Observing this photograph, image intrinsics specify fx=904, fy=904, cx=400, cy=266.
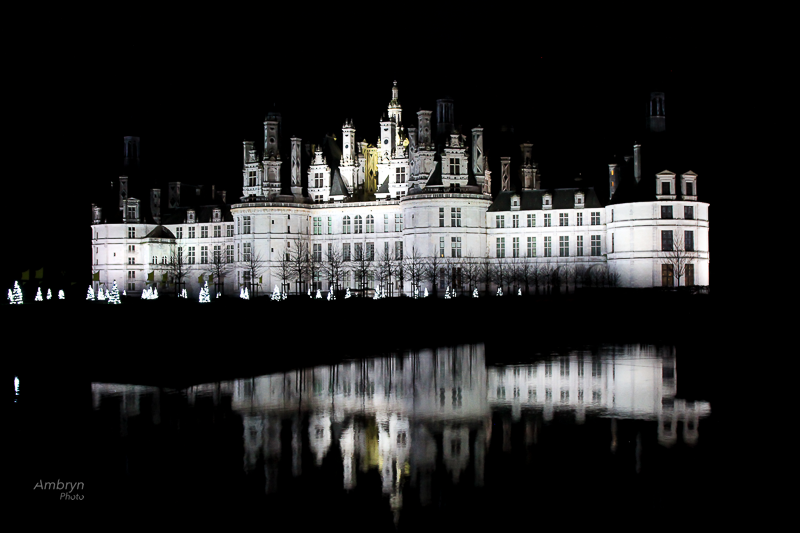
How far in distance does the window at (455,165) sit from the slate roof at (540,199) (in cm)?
641

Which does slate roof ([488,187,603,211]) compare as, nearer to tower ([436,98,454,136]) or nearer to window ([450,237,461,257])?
window ([450,237,461,257])

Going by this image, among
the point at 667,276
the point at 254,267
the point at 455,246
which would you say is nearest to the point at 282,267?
the point at 254,267

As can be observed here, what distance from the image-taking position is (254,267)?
97.2m

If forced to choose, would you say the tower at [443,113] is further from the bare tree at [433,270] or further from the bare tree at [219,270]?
the bare tree at [219,270]

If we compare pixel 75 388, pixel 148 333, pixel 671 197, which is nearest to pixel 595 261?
pixel 671 197

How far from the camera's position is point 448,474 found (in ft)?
59.9

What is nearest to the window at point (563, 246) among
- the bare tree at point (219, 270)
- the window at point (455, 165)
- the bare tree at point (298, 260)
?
the window at point (455, 165)

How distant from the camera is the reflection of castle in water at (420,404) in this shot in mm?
19625

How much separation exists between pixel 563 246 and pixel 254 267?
3282 cm

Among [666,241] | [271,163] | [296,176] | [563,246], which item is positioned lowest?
[563,246]

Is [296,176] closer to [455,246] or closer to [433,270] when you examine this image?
[455,246]

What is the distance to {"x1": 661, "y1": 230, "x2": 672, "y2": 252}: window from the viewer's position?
8150 centimetres

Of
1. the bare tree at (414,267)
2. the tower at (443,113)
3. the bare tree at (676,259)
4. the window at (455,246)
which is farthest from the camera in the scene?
the tower at (443,113)

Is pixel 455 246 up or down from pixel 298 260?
up
